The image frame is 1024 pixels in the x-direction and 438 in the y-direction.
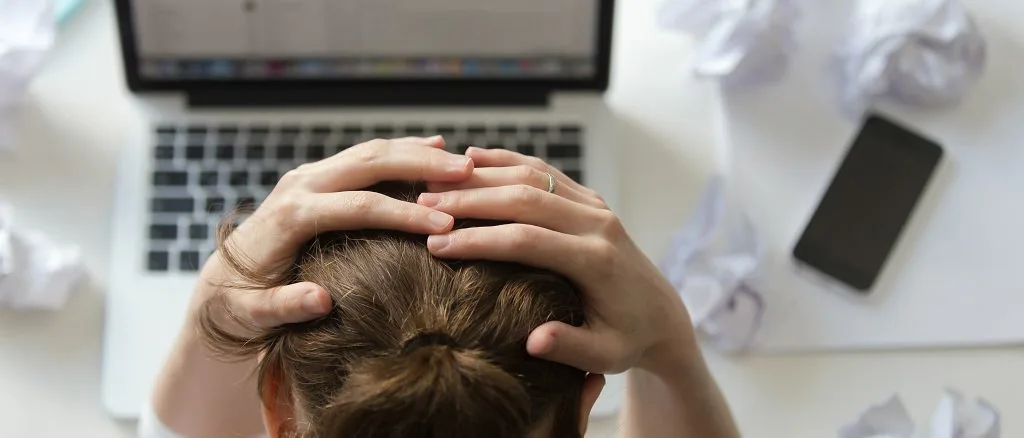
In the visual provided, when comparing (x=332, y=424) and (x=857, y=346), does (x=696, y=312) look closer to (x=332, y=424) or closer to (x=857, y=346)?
(x=857, y=346)

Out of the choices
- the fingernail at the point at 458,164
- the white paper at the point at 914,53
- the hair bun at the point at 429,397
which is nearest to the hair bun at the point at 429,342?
the hair bun at the point at 429,397

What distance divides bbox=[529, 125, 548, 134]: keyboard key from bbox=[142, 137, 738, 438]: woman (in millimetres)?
176

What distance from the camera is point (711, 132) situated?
2.24ft

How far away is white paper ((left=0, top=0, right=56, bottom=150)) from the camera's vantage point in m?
0.67

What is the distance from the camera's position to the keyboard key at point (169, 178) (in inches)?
25.9

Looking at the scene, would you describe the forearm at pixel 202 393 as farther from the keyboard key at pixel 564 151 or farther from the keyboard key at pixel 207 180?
the keyboard key at pixel 564 151

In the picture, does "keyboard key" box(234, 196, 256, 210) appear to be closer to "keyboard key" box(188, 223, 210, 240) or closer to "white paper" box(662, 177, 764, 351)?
"keyboard key" box(188, 223, 210, 240)

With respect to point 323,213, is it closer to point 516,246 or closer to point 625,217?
point 516,246

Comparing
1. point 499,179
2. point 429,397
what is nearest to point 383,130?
point 499,179

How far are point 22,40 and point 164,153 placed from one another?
14 centimetres

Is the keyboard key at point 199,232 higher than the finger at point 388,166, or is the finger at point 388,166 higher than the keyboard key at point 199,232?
the finger at point 388,166

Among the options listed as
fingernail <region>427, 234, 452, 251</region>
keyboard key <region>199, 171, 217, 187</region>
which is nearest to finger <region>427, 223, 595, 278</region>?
fingernail <region>427, 234, 452, 251</region>

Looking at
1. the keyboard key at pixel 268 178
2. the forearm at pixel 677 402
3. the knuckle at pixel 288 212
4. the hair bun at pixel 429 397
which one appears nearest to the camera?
the hair bun at pixel 429 397

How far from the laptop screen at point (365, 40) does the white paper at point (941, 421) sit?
31 centimetres
